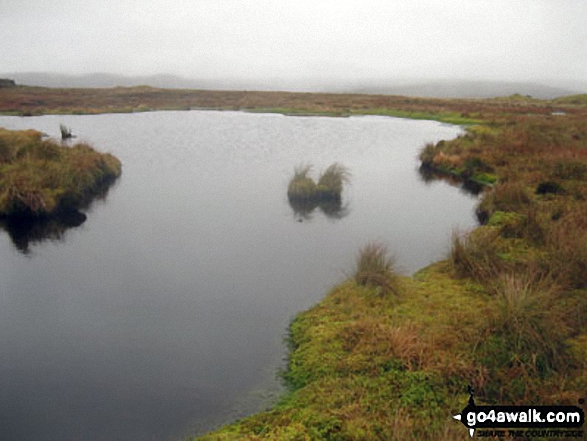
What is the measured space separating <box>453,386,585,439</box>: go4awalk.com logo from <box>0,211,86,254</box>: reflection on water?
51.7 ft

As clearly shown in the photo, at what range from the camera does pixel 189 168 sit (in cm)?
3192

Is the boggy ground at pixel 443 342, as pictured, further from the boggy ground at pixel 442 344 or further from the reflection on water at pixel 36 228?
the reflection on water at pixel 36 228

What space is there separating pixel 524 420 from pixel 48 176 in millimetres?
22703

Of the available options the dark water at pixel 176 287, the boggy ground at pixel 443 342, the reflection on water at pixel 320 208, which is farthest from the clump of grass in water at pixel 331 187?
the boggy ground at pixel 443 342

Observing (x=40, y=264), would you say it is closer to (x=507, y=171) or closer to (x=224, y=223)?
(x=224, y=223)

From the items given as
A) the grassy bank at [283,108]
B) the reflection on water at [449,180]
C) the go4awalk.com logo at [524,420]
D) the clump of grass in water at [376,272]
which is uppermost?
the grassy bank at [283,108]

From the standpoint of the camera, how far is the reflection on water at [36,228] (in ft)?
58.3

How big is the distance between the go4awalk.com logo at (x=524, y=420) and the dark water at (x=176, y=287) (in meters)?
3.78

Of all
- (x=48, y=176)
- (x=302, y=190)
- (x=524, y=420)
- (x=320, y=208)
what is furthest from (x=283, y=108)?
(x=524, y=420)

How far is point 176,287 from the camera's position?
1366 centimetres

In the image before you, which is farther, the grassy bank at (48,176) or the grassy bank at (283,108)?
the grassy bank at (283,108)

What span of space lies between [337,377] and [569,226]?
9.85m

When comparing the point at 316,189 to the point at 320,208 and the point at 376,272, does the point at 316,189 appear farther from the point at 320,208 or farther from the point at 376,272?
the point at 376,272

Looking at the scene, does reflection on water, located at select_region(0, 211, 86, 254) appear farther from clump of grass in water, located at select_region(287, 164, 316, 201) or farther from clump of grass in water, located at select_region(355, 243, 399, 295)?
clump of grass in water, located at select_region(355, 243, 399, 295)
